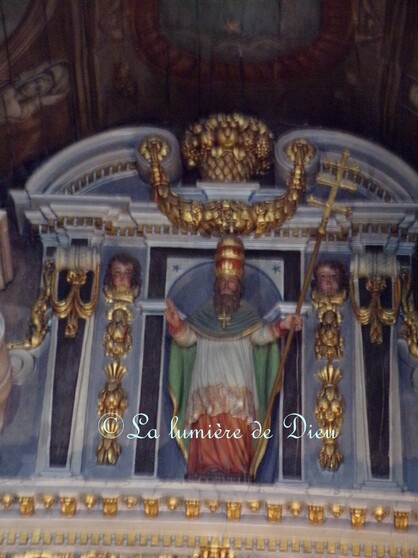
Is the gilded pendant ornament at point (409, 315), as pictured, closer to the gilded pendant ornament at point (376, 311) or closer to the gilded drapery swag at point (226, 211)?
the gilded pendant ornament at point (376, 311)

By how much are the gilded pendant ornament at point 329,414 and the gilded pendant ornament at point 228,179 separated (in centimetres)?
141

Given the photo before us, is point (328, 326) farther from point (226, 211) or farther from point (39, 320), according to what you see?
point (39, 320)

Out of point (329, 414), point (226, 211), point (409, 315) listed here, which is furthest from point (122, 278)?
point (409, 315)

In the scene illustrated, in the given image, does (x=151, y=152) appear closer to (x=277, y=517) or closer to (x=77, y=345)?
(x=77, y=345)

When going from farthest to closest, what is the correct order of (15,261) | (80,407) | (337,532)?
(15,261)
(80,407)
(337,532)

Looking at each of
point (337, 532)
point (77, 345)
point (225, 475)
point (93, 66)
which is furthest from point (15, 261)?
point (337, 532)

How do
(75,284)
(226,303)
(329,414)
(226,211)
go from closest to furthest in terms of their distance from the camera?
(329,414)
(226,303)
(75,284)
(226,211)

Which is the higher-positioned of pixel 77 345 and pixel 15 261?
pixel 15 261

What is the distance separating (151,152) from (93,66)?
2.84 ft

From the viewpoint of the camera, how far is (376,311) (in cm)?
1102

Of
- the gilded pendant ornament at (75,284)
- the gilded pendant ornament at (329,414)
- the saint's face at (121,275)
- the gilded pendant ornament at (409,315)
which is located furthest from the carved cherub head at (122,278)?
the gilded pendant ornament at (409,315)

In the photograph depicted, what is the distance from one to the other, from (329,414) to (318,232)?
1524mm

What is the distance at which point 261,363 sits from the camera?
1083 cm

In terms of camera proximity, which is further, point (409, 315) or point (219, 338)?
point (409, 315)
